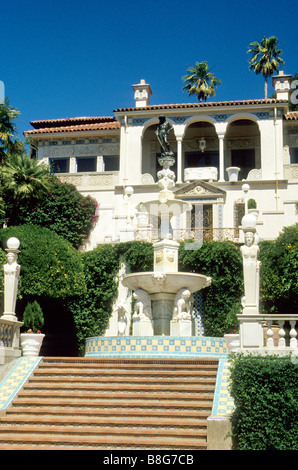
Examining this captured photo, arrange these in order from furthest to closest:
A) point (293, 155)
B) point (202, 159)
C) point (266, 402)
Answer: point (202, 159) → point (293, 155) → point (266, 402)

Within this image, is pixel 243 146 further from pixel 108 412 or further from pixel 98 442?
pixel 98 442

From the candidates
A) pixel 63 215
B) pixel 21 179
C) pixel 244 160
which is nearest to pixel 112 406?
pixel 21 179

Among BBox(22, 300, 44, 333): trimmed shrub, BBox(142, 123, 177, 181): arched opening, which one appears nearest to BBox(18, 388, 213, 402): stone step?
BBox(22, 300, 44, 333): trimmed shrub

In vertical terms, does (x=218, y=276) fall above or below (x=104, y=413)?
above

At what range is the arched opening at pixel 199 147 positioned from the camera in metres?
36.6

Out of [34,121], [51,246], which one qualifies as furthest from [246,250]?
[34,121]

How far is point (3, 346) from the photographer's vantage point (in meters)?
13.3

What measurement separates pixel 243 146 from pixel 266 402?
2920 centimetres

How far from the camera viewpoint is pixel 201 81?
157ft

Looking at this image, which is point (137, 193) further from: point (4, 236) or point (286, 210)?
point (4, 236)

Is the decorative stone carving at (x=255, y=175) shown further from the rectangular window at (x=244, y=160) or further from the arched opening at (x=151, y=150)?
the arched opening at (x=151, y=150)

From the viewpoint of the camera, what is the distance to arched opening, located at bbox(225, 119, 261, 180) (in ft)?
118

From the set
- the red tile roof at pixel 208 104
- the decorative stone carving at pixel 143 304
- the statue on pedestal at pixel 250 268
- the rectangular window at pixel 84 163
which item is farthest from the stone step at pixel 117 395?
the rectangular window at pixel 84 163
